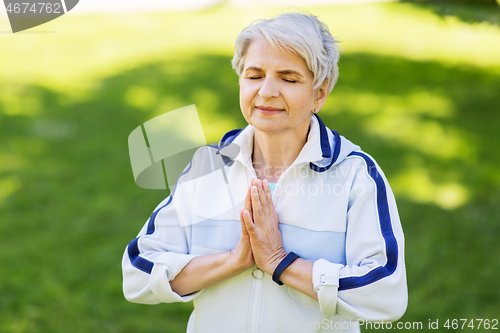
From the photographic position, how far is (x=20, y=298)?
398 cm

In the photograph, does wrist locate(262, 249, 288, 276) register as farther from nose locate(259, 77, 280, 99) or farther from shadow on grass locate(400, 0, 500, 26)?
shadow on grass locate(400, 0, 500, 26)

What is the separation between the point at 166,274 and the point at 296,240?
0.57m

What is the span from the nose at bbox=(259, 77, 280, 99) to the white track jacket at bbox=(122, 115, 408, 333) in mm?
311

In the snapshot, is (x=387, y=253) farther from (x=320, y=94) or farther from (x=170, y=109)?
(x=170, y=109)

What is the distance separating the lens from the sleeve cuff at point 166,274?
194cm

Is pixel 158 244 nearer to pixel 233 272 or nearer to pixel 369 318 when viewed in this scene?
pixel 233 272

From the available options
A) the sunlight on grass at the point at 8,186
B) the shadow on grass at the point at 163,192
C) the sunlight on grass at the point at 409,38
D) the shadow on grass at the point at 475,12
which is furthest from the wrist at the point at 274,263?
the sunlight on grass at the point at 409,38

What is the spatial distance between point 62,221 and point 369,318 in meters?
4.06

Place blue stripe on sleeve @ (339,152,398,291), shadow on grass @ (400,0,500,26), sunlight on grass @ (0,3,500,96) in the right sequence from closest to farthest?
blue stripe on sleeve @ (339,152,398,291) → shadow on grass @ (400,0,500,26) → sunlight on grass @ (0,3,500,96)

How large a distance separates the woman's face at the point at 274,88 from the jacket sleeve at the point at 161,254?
1.62 feet

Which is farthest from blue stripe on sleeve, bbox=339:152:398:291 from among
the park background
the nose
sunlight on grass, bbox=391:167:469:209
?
sunlight on grass, bbox=391:167:469:209

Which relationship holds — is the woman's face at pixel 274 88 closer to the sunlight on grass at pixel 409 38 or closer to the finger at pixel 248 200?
the finger at pixel 248 200

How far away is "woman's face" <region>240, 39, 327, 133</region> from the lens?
186 cm

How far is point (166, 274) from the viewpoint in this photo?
1.96 metres
